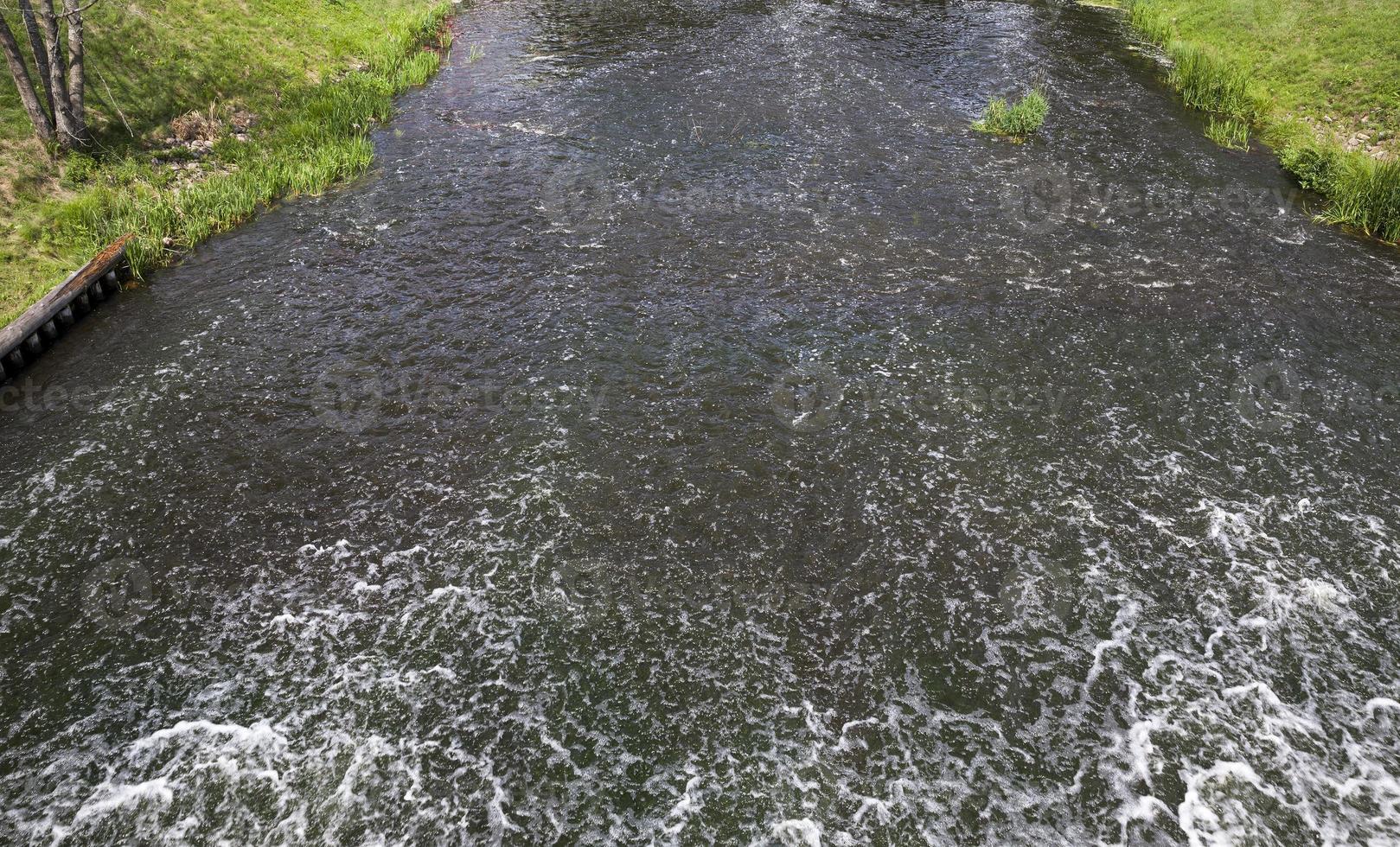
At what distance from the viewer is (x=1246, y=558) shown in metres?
→ 15.9

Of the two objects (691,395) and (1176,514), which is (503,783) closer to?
(691,395)

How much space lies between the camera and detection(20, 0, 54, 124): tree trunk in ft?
80.8

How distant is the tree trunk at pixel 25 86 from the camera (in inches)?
967

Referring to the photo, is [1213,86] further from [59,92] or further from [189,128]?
[59,92]

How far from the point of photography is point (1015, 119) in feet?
110

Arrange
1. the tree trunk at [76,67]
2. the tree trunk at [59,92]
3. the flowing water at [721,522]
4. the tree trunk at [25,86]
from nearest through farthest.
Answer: the flowing water at [721,522] → the tree trunk at [25,86] → the tree trunk at [59,92] → the tree trunk at [76,67]

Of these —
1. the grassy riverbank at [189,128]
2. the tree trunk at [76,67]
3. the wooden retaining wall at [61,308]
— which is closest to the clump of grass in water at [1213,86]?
the grassy riverbank at [189,128]

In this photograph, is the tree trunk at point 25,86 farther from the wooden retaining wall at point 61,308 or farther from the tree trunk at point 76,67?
the wooden retaining wall at point 61,308

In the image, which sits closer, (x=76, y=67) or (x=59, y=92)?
(x=59, y=92)

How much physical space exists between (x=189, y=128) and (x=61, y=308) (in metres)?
12.0

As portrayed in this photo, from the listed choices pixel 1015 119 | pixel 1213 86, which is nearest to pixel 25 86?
pixel 1015 119

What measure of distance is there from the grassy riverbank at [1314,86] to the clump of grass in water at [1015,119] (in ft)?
26.6

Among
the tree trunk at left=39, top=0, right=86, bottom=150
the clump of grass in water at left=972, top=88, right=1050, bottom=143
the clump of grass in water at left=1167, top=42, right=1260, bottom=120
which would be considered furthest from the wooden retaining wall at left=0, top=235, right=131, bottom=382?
the clump of grass in water at left=1167, top=42, right=1260, bottom=120

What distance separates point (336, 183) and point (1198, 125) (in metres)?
37.1
